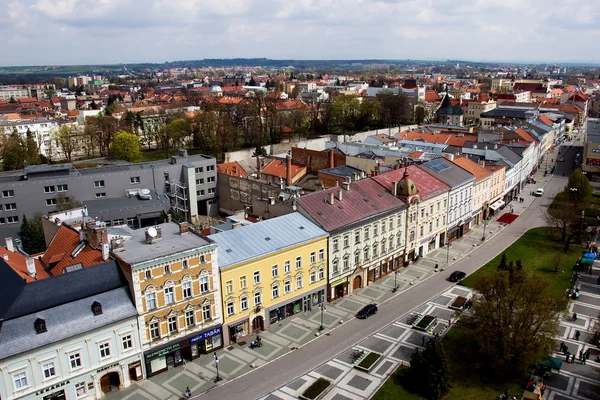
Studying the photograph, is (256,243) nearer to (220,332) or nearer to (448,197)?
(220,332)

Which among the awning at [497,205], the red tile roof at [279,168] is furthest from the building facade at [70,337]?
the awning at [497,205]

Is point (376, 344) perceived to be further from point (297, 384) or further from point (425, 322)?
point (297, 384)

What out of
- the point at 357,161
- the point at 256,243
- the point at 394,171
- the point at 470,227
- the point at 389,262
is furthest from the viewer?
the point at 357,161

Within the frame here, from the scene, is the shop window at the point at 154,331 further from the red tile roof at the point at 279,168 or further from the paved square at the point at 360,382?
the red tile roof at the point at 279,168

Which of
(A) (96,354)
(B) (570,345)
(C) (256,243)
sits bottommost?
(B) (570,345)

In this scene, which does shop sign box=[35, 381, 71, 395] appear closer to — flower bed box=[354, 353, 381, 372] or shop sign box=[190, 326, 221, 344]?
shop sign box=[190, 326, 221, 344]

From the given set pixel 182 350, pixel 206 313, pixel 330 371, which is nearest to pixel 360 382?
pixel 330 371

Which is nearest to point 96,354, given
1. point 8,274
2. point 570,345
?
point 8,274
